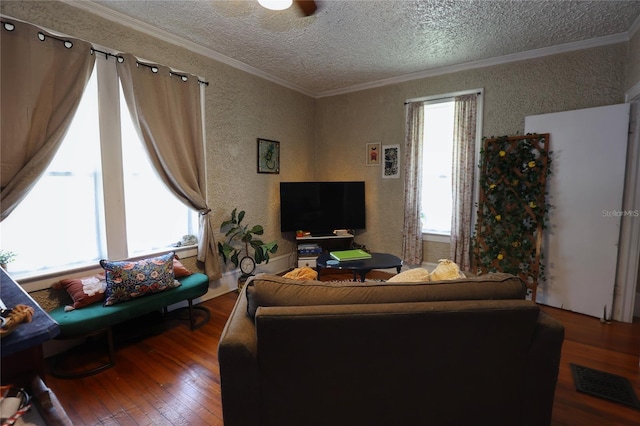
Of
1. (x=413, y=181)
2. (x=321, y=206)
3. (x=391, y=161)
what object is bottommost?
(x=321, y=206)

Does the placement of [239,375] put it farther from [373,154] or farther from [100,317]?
[373,154]

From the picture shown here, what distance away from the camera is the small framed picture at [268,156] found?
4.09 metres

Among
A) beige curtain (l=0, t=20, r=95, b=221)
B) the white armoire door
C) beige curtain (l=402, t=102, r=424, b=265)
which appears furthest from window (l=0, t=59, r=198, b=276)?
the white armoire door

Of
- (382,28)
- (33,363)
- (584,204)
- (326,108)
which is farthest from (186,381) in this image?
(326,108)

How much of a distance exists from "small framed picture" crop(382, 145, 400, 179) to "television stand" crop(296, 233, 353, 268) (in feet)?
3.48

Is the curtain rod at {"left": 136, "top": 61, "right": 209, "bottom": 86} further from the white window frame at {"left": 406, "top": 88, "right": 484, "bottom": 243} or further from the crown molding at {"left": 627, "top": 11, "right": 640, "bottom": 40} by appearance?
the crown molding at {"left": 627, "top": 11, "right": 640, "bottom": 40}

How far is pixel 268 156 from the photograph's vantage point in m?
4.21

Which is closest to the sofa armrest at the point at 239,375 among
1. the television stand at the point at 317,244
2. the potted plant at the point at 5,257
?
the potted plant at the point at 5,257

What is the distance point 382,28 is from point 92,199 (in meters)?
3.01

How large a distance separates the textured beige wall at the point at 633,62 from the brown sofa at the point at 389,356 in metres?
2.71

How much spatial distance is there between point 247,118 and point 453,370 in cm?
351

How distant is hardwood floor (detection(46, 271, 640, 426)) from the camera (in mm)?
1804

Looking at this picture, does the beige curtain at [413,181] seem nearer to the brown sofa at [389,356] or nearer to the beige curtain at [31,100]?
the brown sofa at [389,356]

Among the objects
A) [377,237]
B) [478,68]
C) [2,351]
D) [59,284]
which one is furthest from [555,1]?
[59,284]
